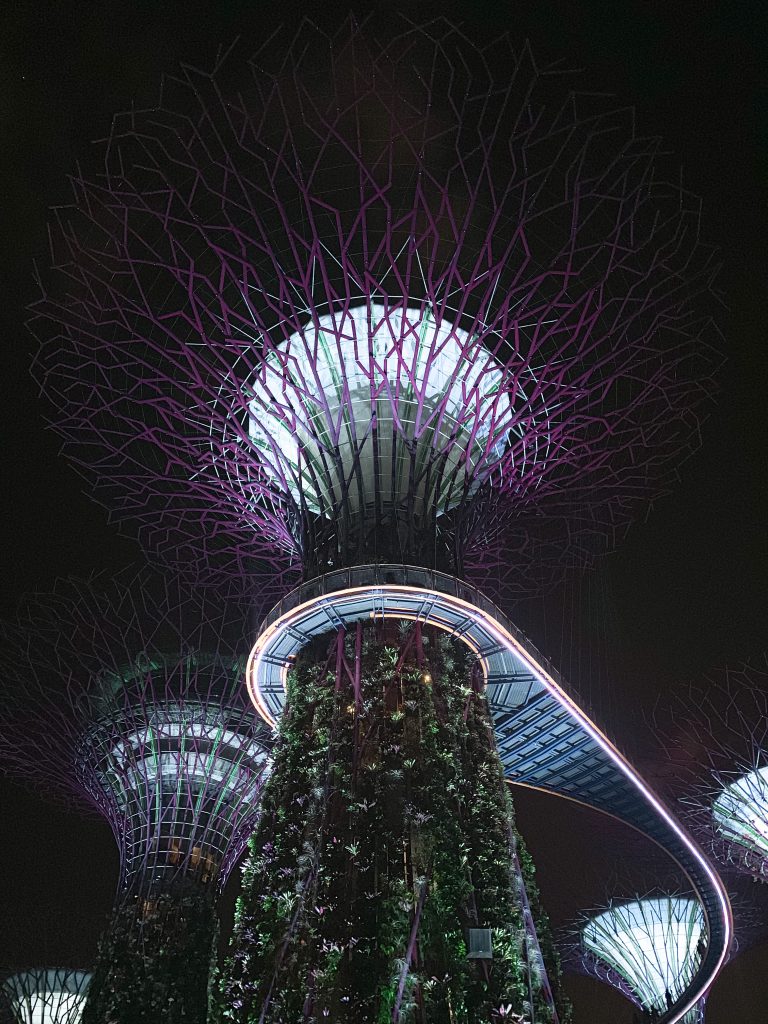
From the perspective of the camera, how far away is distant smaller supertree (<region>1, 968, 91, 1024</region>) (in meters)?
55.7

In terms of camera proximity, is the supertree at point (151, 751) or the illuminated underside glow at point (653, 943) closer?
the supertree at point (151, 751)

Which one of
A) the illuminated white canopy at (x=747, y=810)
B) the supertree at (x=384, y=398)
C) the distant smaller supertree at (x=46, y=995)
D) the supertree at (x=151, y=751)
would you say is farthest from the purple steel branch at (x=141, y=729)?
the distant smaller supertree at (x=46, y=995)

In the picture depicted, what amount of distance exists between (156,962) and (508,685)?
1660 cm

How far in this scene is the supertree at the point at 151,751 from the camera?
31.5 m

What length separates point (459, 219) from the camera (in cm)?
1997

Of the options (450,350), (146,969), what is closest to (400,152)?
(450,350)

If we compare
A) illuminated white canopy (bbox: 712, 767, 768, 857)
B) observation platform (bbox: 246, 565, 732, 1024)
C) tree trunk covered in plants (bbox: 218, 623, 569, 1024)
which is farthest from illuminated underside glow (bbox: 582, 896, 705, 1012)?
tree trunk covered in plants (bbox: 218, 623, 569, 1024)

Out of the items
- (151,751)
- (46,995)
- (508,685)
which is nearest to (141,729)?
(151,751)

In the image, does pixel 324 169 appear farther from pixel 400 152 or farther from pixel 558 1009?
pixel 558 1009

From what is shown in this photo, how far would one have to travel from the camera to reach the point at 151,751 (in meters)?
34.5

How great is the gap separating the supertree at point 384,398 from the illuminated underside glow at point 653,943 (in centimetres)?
2874

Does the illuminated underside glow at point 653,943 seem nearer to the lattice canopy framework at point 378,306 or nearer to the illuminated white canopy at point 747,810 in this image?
the illuminated white canopy at point 747,810

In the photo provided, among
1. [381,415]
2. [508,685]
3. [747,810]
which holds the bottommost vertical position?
[747,810]

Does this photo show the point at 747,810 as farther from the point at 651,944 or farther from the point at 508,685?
the point at 508,685
